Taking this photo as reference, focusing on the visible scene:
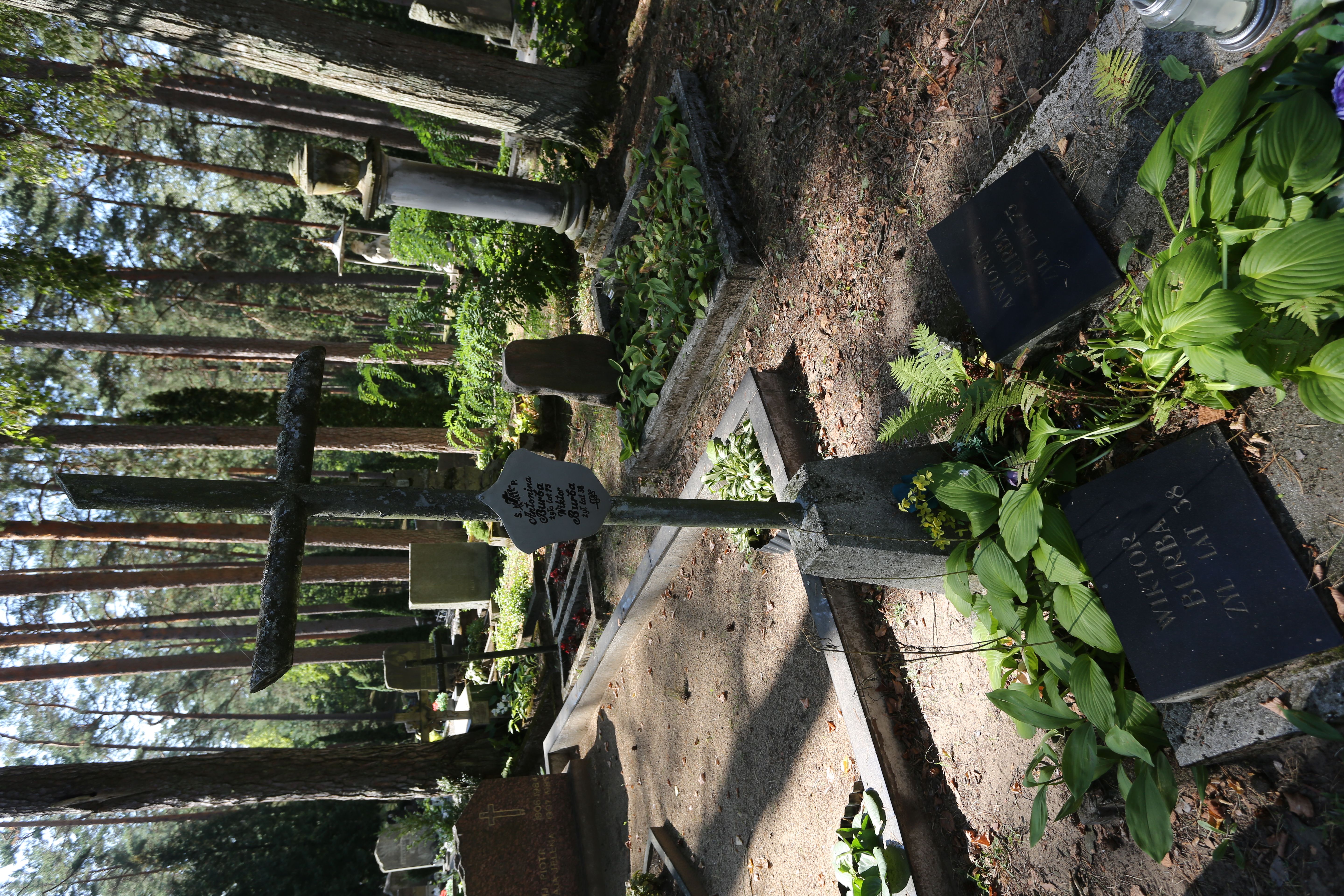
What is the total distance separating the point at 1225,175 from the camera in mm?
2100

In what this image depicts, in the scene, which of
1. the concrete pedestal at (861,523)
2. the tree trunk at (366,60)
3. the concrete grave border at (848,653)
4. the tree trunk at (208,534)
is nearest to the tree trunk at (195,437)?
the tree trunk at (208,534)

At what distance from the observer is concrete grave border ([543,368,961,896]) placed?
337 cm

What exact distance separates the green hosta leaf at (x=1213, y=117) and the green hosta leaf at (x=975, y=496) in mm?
1245

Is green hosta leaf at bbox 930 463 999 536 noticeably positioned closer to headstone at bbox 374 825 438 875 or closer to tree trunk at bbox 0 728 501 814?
tree trunk at bbox 0 728 501 814

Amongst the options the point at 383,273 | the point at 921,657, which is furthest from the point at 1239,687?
the point at 383,273

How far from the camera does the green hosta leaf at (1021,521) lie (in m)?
2.58

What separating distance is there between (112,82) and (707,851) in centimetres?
1098

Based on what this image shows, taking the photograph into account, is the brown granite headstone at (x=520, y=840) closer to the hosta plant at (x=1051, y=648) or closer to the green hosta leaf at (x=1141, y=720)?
the hosta plant at (x=1051, y=648)

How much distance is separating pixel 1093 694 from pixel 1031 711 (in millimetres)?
261

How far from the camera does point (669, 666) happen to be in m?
6.05

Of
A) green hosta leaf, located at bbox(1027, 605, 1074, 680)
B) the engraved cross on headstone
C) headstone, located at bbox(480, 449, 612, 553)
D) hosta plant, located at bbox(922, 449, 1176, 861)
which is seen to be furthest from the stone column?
green hosta leaf, located at bbox(1027, 605, 1074, 680)

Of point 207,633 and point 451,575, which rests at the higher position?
point 207,633

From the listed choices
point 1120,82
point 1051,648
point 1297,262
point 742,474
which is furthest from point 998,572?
point 742,474

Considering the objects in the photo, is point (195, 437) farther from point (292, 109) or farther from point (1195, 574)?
point (1195, 574)
